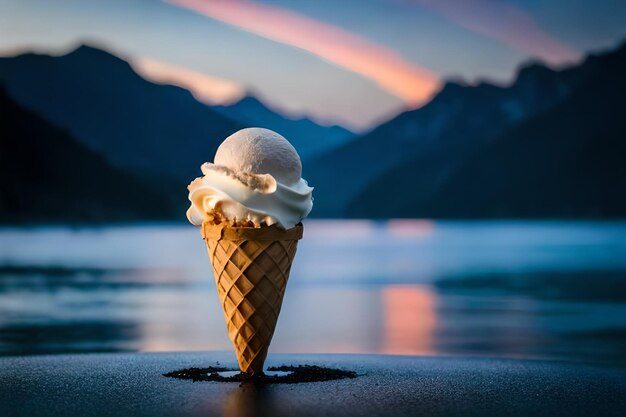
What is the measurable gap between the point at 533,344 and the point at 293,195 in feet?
23.7

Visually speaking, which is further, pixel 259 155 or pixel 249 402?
pixel 259 155

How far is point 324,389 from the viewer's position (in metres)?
9.06

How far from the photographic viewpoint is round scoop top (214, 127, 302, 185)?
993cm

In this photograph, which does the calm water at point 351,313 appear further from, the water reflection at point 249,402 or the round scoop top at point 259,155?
the water reflection at point 249,402

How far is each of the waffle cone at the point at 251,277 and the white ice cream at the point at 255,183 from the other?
0.57 ft

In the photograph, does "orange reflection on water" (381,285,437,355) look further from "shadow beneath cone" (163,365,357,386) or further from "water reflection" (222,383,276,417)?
"water reflection" (222,383,276,417)

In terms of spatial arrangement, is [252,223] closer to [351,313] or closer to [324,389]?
[324,389]

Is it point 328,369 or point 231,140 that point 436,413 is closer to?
point 328,369

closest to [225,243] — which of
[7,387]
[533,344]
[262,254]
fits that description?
[262,254]

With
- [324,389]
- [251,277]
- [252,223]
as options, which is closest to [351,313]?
[251,277]

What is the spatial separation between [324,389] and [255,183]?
2.29 meters

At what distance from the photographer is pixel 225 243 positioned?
32.4 feet

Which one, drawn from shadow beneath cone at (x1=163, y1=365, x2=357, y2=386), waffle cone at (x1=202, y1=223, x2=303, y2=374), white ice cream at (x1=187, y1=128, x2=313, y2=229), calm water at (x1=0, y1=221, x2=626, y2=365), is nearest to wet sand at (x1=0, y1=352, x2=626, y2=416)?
shadow beneath cone at (x1=163, y1=365, x2=357, y2=386)

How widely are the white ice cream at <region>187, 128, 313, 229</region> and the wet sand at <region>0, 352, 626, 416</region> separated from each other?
1814mm
